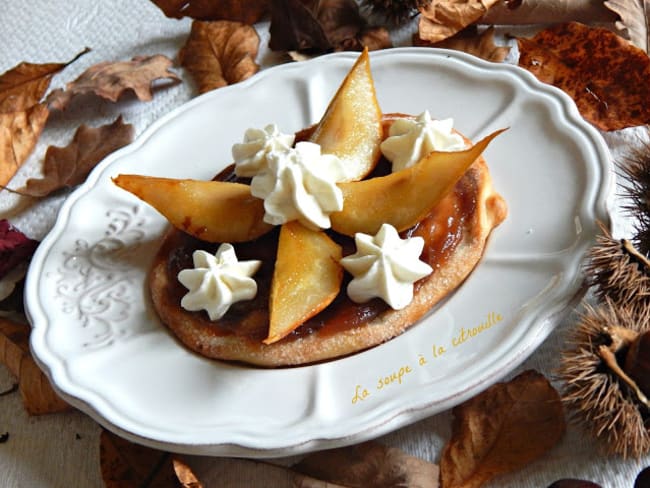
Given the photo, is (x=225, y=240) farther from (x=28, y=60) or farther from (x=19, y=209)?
(x=28, y=60)

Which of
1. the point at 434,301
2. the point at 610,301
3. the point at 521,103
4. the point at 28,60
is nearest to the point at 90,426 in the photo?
the point at 434,301

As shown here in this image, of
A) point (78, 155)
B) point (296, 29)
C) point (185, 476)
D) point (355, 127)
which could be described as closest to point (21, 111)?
point (78, 155)

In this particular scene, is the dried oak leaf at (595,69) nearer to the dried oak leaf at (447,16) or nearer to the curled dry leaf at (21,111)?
the dried oak leaf at (447,16)

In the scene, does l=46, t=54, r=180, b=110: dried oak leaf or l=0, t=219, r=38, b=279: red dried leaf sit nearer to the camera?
l=0, t=219, r=38, b=279: red dried leaf

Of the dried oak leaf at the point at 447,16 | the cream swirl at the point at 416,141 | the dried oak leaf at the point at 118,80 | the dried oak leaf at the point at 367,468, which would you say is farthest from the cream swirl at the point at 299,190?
the dried oak leaf at the point at 118,80

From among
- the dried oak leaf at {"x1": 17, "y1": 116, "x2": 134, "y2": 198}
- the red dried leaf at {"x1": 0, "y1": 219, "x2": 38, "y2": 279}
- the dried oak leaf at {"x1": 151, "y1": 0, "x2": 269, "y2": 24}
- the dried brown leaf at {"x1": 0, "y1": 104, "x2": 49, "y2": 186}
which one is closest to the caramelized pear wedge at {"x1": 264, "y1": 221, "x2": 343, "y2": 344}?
the red dried leaf at {"x1": 0, "y1": 219, "x2": 38, "y2": 279}

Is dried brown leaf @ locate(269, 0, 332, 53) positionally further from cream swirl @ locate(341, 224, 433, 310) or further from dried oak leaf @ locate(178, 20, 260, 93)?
cream swirl @ locate(341, 224, 433, 310)
